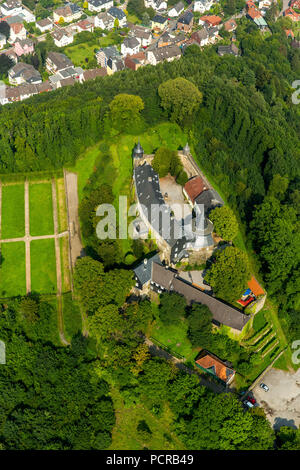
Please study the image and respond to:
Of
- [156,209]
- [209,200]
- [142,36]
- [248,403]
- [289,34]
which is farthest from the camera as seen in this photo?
[289,34]

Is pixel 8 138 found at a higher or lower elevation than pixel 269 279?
higher

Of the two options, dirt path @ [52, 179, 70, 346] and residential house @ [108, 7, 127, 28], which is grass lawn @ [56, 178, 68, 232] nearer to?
dirt path @ [52, 179, 70, 346]

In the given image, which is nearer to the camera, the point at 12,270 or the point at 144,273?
the point at 144,273

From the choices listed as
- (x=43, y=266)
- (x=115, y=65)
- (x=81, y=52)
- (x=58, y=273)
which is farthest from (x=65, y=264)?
(x=81, y=52)

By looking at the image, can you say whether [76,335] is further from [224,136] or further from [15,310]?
[224,136]

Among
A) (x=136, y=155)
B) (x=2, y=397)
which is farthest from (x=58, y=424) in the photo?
(x=136, y=155)

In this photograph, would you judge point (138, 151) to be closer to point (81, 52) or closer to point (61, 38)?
point (81, 52)
